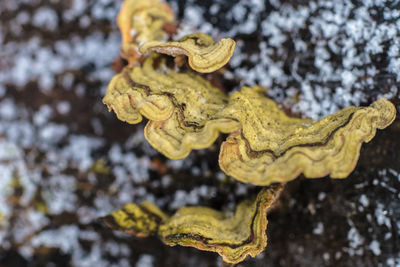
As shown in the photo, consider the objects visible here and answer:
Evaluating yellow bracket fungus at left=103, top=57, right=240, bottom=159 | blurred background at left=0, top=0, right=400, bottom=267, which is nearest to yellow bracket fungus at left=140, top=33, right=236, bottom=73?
Answer: yellow bracket fungus at left=103, top=57, right=240, bottom=159

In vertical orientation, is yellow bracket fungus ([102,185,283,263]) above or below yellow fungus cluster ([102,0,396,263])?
below

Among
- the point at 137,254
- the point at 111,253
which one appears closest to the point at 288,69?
the point at 137,254

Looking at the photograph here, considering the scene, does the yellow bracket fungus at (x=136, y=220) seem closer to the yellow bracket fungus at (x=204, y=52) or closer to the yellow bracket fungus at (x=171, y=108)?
the yellow bracket fungus at (x=171, y=108)

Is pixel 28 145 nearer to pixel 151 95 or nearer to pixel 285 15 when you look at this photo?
pixel 151 95

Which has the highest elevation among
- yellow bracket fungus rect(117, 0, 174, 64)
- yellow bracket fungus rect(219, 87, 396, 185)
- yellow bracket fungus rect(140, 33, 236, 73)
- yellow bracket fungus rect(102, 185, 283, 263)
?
yellow bracket fungus rect(117, 0, 174, 64)

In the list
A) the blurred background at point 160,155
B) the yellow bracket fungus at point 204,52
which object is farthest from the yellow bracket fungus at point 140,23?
the yellow bracket fungus at point 204,52

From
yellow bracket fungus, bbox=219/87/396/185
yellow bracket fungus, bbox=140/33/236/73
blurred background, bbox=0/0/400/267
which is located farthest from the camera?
blurred background, bbox=0/0/400/267

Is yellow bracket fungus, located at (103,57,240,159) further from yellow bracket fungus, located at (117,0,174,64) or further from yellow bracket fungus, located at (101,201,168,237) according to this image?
yellow bracket fungus, located at (101,201,168,237)

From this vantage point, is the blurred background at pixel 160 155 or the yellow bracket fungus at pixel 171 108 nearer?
the yellow bracket fungus at pixel 171 108
